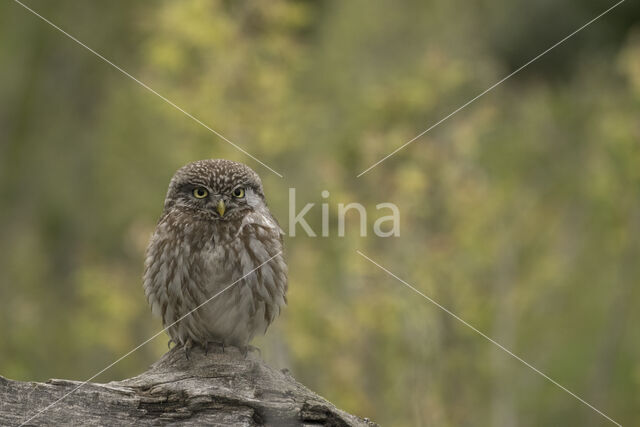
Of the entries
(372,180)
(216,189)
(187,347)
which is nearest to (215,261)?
(216,189)

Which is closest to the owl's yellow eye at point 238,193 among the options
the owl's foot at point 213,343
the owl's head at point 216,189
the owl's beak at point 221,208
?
the owl's head at point 216,189

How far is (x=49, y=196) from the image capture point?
1633 centimetres

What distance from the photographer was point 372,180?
9812mm

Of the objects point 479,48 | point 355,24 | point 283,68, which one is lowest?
point 283,68

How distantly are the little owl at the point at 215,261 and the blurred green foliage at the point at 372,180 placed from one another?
5.91 feet

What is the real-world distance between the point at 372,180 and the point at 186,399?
520 centimetres

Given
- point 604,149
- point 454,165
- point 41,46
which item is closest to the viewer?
point 454,165

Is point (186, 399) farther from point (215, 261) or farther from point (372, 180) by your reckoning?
point (372, 180)

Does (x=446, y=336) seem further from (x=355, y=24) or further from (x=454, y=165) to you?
(x=355, y=24)

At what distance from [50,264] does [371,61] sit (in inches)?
291

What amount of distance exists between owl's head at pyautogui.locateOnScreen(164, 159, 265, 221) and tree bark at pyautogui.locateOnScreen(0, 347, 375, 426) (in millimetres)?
964

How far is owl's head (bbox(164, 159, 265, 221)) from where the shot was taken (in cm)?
568

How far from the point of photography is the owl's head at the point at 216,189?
568cm

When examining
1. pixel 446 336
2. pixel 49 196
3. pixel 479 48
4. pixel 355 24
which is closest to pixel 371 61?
pixel 355 24
